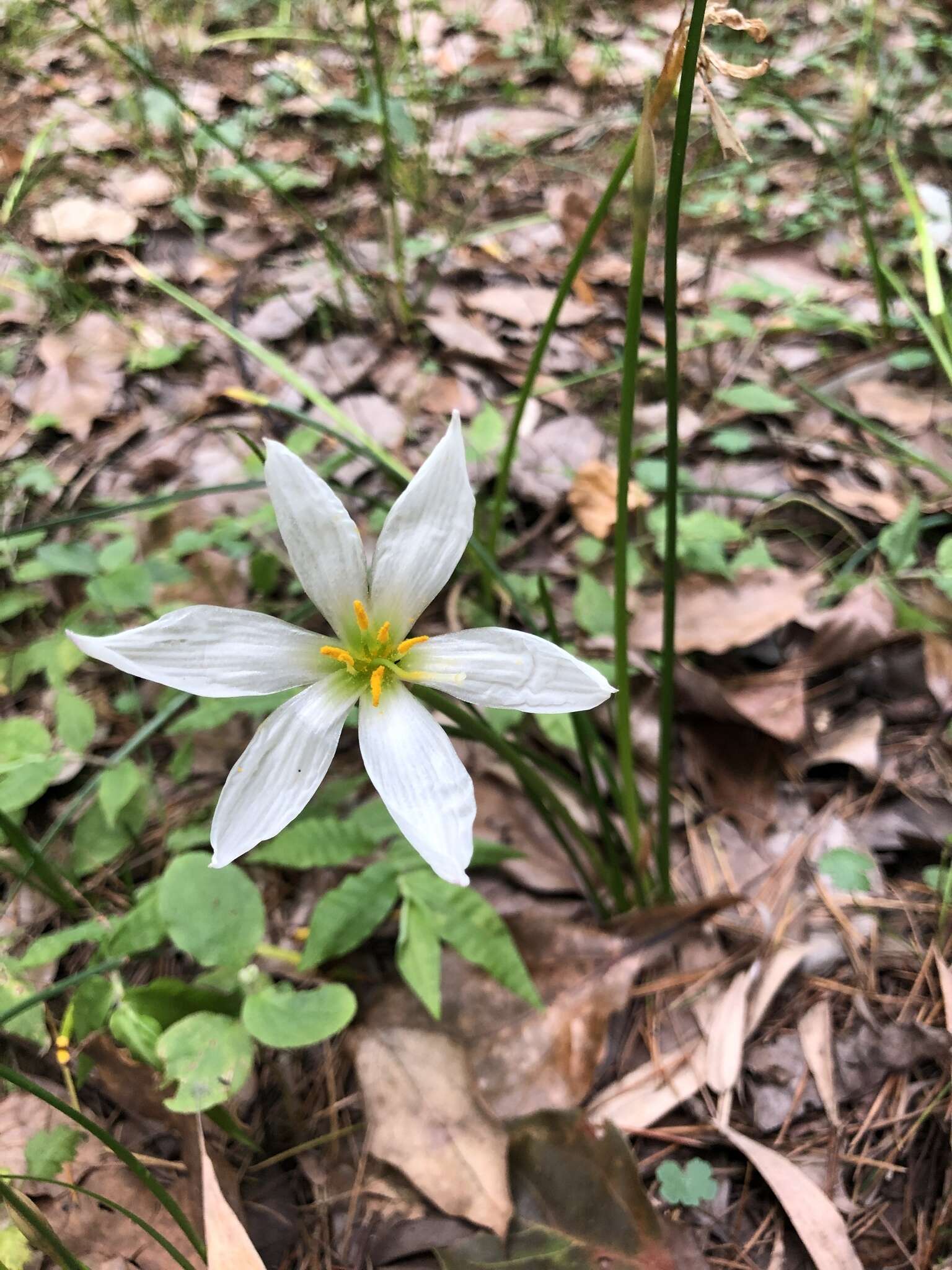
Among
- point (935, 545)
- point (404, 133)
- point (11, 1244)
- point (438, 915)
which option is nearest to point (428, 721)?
point (438, 915)

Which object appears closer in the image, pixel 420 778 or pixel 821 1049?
pixel 420 778

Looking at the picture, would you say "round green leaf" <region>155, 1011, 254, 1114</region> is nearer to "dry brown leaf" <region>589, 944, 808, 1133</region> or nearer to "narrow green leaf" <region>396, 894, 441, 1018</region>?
"narrow green leaf" <region>396, 894, 441, 1018</region>

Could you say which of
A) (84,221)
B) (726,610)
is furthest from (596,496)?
(84,221)

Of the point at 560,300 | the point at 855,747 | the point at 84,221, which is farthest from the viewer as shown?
the point at 84,221

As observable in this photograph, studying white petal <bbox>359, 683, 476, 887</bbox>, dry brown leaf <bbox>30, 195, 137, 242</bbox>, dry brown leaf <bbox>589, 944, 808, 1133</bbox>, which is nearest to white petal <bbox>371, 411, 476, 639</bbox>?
white petal <bbox>359, 683, 476, 887</bbox>

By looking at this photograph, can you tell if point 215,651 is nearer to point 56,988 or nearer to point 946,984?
point 56,988

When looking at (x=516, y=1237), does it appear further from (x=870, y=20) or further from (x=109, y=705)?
(x=870, y=20)

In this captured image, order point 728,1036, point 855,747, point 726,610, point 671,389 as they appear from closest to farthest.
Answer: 1. point 671,389
2. point 728,1036
3. point 855,747
4. point 726,610
